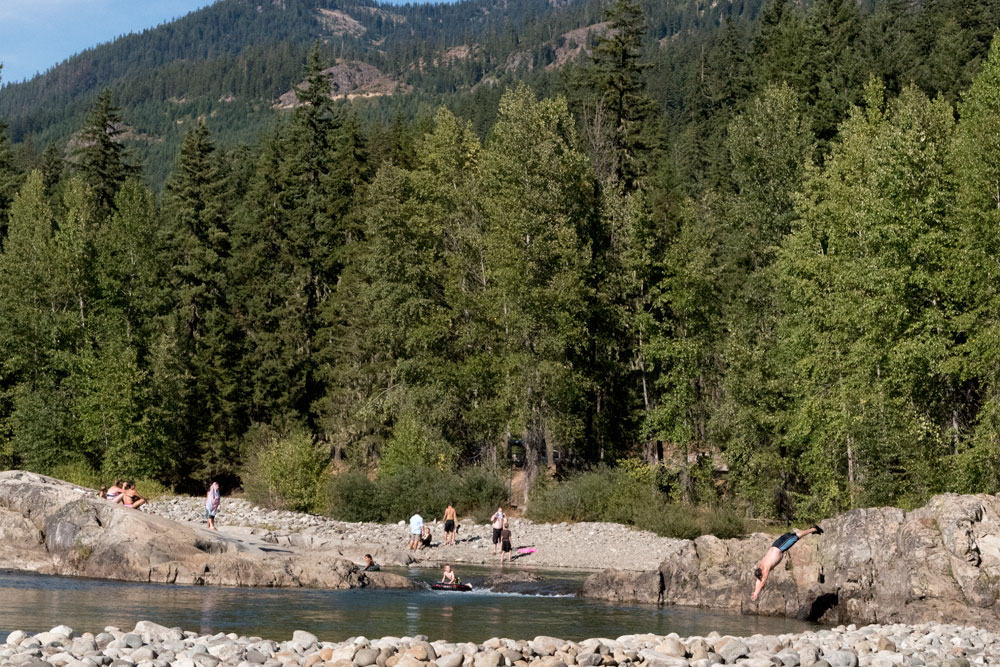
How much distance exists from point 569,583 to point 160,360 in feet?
102

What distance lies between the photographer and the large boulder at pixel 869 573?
23.3 metres

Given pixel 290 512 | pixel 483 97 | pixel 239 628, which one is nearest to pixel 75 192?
pixel 290 512

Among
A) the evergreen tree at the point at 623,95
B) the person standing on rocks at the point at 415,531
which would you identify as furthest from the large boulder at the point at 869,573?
the evergreen tree at the point at 623,95

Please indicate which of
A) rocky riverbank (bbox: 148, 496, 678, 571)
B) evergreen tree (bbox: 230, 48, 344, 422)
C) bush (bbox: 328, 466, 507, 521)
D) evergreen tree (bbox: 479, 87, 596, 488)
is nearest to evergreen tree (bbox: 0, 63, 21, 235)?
evergreen tree (bbox: 230, 48, 344, 422)

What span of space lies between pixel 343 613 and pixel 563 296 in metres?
25.0

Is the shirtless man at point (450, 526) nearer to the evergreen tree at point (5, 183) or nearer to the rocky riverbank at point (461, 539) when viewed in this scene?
the rocky riverbank at point (461, 539)

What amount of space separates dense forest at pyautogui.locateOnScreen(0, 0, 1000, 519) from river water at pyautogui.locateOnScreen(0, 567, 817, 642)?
11.1 m

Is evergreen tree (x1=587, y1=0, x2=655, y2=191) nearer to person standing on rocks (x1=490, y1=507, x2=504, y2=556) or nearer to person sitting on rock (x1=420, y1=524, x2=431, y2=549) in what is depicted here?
person standing on rocks (x1=490, y1=507, x2=504, y2=556)

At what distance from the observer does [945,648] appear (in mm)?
18688

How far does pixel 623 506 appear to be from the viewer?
141ft

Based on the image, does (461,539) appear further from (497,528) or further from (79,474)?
(79,474)

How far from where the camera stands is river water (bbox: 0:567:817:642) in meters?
A: 20.1

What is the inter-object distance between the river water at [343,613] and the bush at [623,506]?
12.7 m

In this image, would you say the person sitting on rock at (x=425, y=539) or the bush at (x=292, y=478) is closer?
the person sitting on rock at (x=425, y=539)
